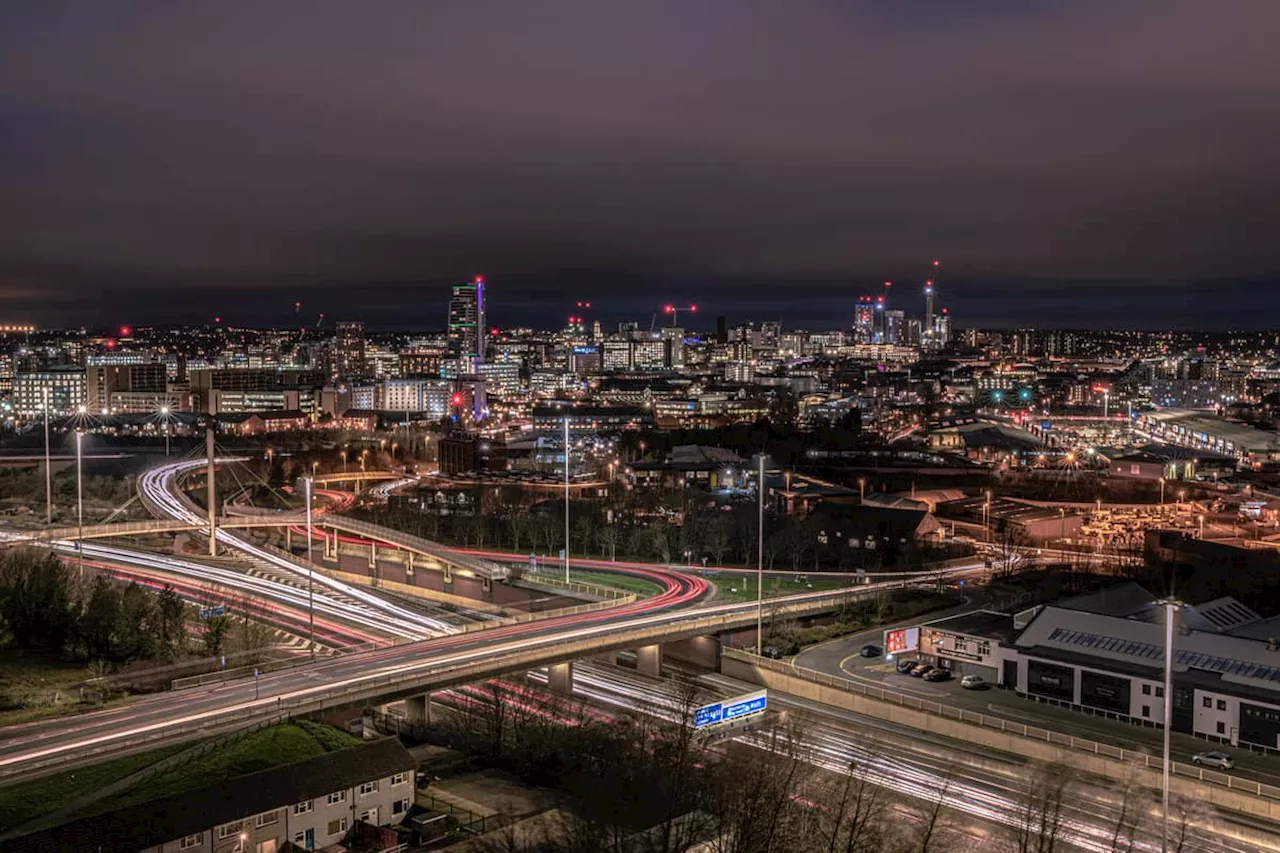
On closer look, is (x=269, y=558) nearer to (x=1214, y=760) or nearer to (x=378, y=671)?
(x=378, y=671)

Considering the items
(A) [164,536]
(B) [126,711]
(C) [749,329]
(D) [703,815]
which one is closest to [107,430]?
(A) [164,536]

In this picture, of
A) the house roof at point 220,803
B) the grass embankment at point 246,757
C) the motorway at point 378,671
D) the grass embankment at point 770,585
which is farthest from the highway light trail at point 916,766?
the grass embankment at point 246,757

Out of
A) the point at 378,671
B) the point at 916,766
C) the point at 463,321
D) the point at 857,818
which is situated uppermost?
the point at 463,321

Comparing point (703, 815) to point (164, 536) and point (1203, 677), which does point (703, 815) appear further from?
point (164, 536)

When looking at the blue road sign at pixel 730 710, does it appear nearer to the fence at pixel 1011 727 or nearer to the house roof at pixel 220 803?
the fence at pixel 1011 727

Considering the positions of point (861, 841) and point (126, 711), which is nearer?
point (861, 841)

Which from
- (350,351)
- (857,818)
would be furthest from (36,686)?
(350,351)
